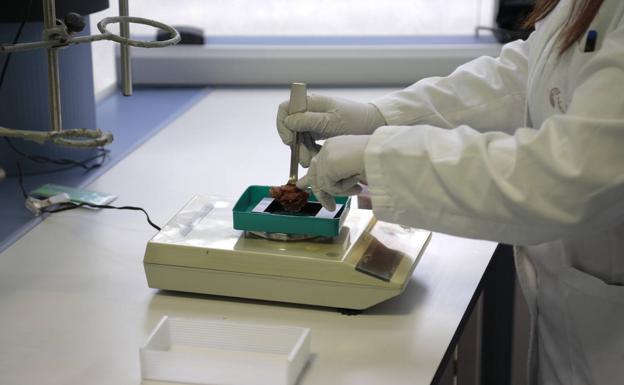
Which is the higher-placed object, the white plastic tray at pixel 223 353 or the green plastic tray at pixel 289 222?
the green plastic tray at pixel 289 222

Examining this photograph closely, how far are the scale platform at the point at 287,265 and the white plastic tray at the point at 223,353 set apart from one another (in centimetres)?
14

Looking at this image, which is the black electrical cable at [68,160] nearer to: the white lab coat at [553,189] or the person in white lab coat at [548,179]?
the person in white lab coat at [548,179]

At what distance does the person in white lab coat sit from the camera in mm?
1009

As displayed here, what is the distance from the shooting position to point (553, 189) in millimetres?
1019

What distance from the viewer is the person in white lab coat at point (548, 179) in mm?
1009

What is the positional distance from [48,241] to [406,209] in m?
0.71

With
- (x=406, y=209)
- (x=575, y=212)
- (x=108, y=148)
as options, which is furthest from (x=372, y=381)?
(x=108, y=148)

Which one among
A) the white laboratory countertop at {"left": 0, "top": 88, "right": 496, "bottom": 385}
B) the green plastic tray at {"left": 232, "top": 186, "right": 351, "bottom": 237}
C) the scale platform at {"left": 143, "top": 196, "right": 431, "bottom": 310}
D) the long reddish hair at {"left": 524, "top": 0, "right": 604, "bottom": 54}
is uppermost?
the long reddish hair at {"left": 524, "top": 0, "right": 604, "bottom": 54}

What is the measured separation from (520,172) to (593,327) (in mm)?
316

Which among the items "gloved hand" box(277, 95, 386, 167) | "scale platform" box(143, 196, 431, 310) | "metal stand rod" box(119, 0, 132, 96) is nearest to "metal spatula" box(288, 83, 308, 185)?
"gloved hand" box(277, 95, 386, 167)

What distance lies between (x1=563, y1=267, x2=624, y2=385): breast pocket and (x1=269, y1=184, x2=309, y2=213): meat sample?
0.40 m

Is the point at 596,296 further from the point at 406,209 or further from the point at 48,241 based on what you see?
the point at 48,241

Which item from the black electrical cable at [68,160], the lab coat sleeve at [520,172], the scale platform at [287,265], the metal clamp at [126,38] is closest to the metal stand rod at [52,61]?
the metal clamp at [126,38]

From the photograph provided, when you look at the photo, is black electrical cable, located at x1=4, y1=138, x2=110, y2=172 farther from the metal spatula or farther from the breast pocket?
the breast pocket
